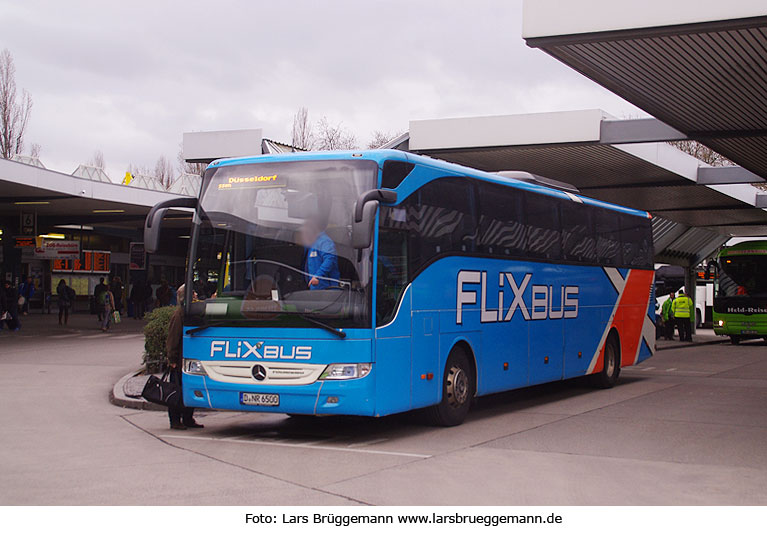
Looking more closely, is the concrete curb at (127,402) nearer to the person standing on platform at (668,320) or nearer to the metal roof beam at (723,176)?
the metal roof beam at (723,176)

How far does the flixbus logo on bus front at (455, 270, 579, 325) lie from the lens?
12359 mm

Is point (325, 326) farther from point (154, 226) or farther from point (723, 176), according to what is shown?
point (723, 176)

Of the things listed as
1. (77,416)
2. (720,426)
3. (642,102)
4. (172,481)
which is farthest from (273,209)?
(642,102)

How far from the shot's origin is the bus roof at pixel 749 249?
35719 millimetres

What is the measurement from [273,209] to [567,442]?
4125 mm

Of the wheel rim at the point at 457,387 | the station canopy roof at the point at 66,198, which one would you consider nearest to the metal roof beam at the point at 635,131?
the wheel rim at the point at 457,387

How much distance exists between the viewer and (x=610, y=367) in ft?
58.6

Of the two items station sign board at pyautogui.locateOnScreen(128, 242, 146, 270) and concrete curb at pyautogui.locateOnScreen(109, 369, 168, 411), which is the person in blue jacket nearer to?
concrete curb at pyautogui.locateOnScreen(109, 369, 168, 411)

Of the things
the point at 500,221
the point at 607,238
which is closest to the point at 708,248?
the point at 607,238

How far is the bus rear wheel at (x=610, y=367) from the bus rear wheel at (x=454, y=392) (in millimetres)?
5762

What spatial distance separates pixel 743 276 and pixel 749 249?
3.36ft

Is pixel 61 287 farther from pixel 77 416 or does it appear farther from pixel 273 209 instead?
pixel 273 209

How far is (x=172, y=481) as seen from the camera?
26.6ft

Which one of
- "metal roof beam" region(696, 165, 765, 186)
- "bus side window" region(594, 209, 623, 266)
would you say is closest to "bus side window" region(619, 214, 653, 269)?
"bus side window" region(594, 209, 623, 266)
